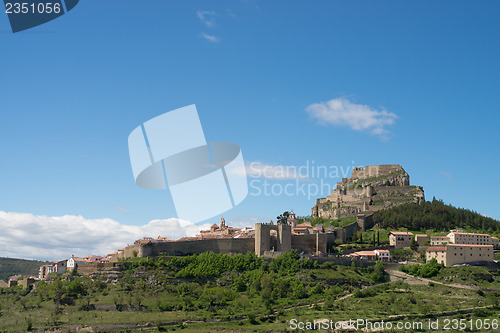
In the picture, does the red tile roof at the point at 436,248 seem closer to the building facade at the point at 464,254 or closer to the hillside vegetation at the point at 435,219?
the building facade at the point at 464,254

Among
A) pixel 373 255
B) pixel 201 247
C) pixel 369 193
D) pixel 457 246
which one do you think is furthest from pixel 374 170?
pixel 201 247

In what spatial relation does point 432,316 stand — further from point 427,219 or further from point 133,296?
point 427,219

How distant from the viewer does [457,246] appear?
5384 centimetres

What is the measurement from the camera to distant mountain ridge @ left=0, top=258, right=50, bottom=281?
352ft

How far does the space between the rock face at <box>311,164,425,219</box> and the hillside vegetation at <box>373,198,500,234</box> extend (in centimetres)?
537

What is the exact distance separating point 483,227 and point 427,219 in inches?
256

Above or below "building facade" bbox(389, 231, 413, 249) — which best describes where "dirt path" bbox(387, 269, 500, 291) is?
below

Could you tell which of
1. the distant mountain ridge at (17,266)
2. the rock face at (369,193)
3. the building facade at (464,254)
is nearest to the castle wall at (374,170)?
the rock face at (369,193)

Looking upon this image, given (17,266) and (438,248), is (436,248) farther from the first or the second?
(17,266)

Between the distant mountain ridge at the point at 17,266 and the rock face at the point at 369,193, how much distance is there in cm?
5815

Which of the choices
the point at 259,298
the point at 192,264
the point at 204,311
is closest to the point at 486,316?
the point at 259,298

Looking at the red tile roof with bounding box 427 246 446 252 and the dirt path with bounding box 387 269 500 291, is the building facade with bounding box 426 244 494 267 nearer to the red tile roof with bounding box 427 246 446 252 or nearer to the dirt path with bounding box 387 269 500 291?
the red tile roof with bounding box 427 246 446 252

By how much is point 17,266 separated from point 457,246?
300ft

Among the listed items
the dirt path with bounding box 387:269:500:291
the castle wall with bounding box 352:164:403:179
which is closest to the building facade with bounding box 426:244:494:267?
the dirt path with bounding box 387:269:500:291
